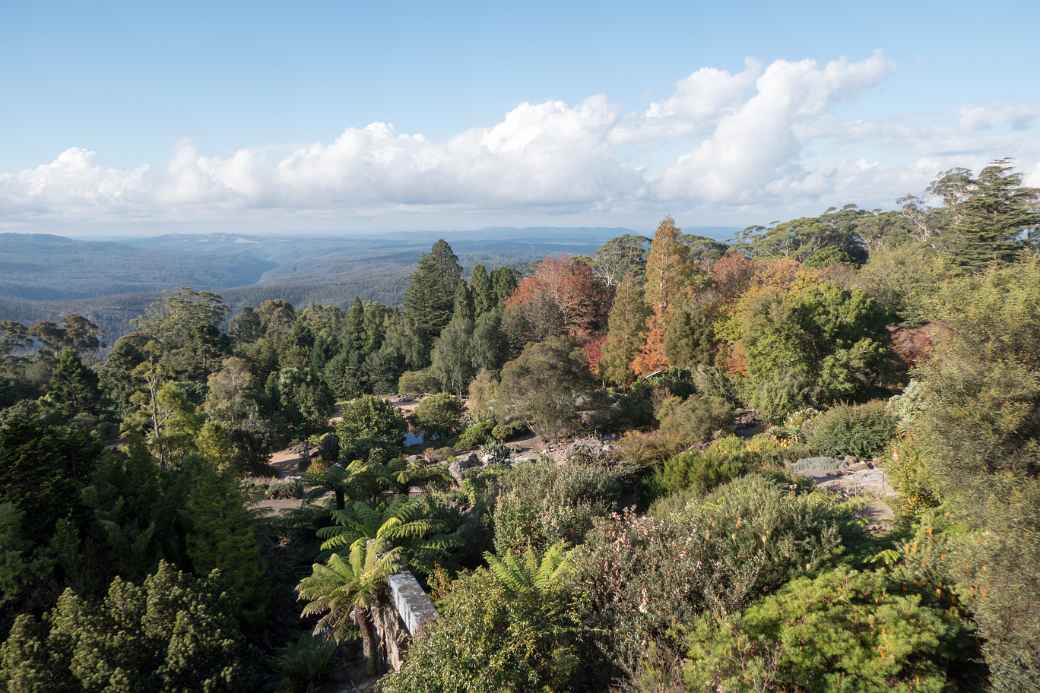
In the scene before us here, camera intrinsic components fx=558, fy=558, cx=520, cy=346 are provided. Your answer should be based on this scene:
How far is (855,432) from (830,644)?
866 centimetres

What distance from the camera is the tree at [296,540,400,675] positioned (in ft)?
19.6

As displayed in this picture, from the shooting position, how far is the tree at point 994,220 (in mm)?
25500

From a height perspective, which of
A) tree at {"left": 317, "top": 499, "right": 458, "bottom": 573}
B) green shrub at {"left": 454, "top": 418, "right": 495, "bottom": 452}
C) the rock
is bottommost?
green shrub at {"left": 454, "top": 418, "right": 495, "bottom": 452}

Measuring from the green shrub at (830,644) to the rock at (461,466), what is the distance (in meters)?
8.79

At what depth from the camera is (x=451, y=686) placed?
13.9ft

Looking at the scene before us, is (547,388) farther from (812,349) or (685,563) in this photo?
(685,563)

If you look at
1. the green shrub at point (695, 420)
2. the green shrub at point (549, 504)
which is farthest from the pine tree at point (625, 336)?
the green shrub at point (549, 504)

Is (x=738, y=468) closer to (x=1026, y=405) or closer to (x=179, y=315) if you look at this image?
(x=1026, y=405)

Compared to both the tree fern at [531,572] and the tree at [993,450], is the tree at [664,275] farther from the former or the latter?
the tree fern at [531,572]

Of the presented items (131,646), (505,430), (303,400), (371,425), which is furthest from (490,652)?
(303,400)

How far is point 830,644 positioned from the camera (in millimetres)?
4273

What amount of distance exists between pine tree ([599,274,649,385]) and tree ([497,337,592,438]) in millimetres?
5886

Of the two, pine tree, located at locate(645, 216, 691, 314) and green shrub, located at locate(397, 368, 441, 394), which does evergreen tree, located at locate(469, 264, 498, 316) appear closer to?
green shrub, located at locate(397, 368, 441, 394)

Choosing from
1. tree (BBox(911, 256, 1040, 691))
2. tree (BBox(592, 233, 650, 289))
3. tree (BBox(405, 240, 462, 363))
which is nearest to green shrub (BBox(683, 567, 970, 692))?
tree (BBox(911, 256, 1040, 691))
